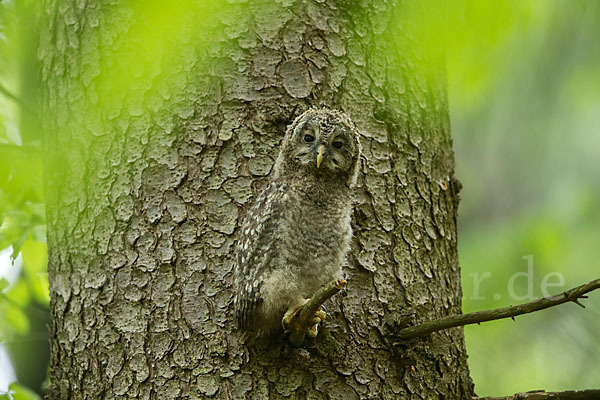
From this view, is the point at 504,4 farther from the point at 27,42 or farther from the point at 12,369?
Result: the point at 12,369

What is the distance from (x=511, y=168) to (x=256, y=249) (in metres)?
5.82

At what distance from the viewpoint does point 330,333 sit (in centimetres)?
252

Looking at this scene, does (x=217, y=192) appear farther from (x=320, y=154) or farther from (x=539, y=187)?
(x=539, y=187)

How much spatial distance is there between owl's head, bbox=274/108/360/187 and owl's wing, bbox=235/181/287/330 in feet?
0.55

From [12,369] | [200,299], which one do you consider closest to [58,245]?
[200,299]

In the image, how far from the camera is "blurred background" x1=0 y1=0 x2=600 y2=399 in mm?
3105

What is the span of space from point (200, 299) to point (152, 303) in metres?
0.20

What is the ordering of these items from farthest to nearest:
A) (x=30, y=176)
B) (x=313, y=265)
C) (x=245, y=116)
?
(x=30, y=176)
(x=245, y=116)
(x=313, y=265)

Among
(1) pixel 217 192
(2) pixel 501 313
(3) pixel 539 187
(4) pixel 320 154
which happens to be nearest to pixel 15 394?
(1) pixel 217 192

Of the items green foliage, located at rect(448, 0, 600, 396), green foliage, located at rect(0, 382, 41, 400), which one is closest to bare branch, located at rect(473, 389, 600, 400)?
green foliage, located at rect(448, 0, 600, 396)

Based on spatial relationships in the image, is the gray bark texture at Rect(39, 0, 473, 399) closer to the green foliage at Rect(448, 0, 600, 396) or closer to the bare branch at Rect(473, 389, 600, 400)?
the bare branch at Rect(473, 389, 600, 400)

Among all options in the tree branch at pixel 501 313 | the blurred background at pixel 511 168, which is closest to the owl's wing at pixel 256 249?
the tree branch at pixel 501 313

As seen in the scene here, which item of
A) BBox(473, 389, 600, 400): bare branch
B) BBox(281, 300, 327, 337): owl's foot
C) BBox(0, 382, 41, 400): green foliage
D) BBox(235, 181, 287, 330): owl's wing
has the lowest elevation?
BBox(0, 382, 41, 400): green foliage

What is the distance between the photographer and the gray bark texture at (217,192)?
2.49 m
